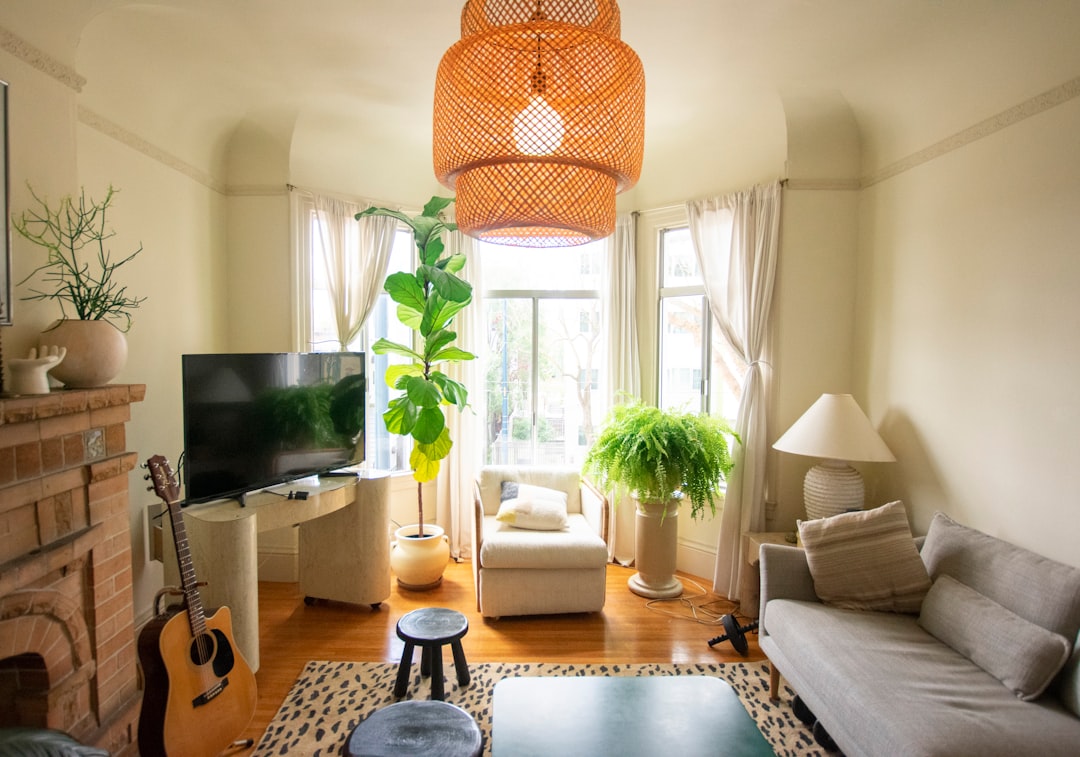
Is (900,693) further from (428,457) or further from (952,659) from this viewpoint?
(428,457)

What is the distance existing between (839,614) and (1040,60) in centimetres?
241

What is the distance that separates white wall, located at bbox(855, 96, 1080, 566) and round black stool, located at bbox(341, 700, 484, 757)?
2.33 m

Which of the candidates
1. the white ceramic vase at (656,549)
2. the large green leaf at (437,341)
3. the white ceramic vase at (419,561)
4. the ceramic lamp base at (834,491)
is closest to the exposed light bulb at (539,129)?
the large green leaf at (437,341)

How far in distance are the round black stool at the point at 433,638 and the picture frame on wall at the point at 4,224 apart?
1.85 meters

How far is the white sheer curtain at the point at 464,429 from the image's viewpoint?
4.41 metres

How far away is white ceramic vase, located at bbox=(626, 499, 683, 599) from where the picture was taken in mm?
3707

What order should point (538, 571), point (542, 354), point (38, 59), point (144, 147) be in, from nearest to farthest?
1. point (38, 59)
2. point (144, 147)
3. point (538, 571)
4. point (542, 354)

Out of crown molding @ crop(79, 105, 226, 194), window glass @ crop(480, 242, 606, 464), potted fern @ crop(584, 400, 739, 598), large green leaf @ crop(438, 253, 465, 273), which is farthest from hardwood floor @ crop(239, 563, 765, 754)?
crown molding @ crop(79, 105, 226, 194)

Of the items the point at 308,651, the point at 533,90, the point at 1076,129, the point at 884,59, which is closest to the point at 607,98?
the point at 533,90

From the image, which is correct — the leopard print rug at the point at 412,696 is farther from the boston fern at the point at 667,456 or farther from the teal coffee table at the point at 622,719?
the boston fern at the point at 667,456

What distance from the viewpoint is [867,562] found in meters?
2.52

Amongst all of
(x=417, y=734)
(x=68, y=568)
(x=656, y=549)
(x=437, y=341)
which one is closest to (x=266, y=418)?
(x=437, y=341)

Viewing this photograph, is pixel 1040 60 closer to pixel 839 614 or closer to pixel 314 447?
pixel 839 614

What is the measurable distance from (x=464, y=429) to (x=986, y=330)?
10.6 ft
